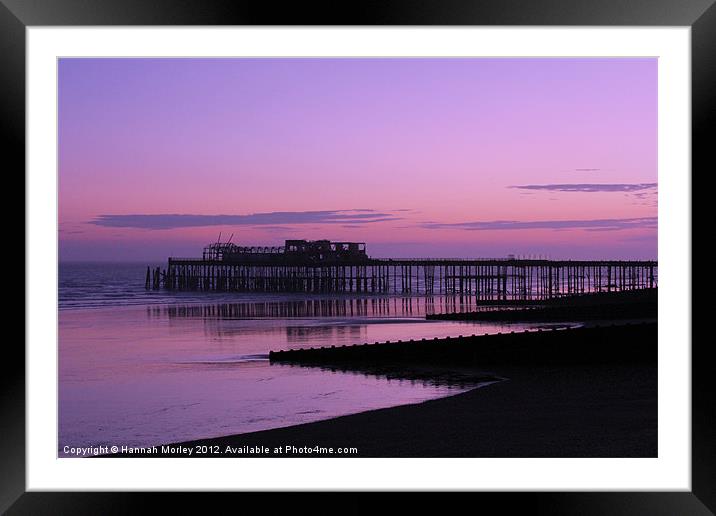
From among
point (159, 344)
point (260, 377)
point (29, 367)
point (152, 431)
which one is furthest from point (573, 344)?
point (159, 344)

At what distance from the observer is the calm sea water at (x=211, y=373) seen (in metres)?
7.22

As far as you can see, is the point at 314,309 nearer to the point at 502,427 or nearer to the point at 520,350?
the point at 520,350

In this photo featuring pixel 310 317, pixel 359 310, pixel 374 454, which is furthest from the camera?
pixel 359 310

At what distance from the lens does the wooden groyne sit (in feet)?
31.5

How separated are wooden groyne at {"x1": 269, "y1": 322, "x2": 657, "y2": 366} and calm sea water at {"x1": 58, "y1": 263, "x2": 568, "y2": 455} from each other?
30.3 inches

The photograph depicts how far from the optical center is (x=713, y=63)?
2.98 m

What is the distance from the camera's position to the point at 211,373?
10.6m

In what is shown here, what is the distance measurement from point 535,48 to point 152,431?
5057 mm

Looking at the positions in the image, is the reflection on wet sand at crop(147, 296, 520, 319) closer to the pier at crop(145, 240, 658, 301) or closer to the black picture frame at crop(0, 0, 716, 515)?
the pier at crop(145, 240, 658, 301)

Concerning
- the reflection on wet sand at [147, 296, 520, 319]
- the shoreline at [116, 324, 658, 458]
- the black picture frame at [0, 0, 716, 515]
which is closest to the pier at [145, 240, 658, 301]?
the reflection on wet sand at [147, 296, 520, 319]

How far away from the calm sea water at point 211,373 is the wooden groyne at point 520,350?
2.53 ft

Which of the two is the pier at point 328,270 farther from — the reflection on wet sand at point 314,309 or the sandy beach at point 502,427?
the sandy beach at point 502,427

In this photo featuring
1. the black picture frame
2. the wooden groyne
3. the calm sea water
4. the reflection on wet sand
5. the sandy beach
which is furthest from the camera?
the reflection on wet sand

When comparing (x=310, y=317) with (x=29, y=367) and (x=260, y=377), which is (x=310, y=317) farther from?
(x=29, y=367)
